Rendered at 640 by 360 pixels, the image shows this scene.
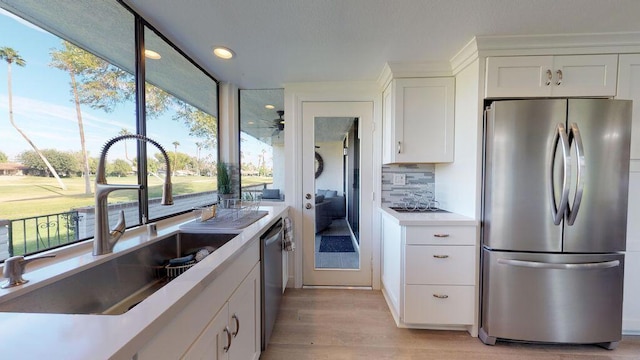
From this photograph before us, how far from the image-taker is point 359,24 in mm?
1545

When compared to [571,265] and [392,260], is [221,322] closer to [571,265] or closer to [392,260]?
[392,260]

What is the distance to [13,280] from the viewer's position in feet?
2.36

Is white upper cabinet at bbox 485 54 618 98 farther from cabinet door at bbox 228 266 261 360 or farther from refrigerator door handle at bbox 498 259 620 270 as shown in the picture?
cabinet door at bbox 228 266 261 360

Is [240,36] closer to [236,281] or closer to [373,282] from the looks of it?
[236,281]

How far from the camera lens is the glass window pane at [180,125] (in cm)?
167

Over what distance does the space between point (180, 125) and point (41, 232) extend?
4.01 ft

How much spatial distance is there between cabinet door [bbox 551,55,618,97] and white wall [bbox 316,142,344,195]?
1.79 metres

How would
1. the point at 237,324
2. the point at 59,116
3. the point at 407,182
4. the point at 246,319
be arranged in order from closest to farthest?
the point at 59,116
the point at 237,324
the point at 246,319
the point at 407,182

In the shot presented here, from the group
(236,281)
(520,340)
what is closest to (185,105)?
(236,281)

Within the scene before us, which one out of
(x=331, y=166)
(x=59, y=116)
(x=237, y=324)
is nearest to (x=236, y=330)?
(x=237, y=324)

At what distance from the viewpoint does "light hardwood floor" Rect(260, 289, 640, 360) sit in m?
1.65

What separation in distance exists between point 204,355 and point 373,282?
→ 6.54 ft

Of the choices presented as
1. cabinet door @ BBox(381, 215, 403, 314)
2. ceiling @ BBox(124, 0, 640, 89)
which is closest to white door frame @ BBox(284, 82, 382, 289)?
cabinet door @ BBox(381, 215, 403, 314)

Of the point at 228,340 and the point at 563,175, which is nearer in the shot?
the point at 228,340
